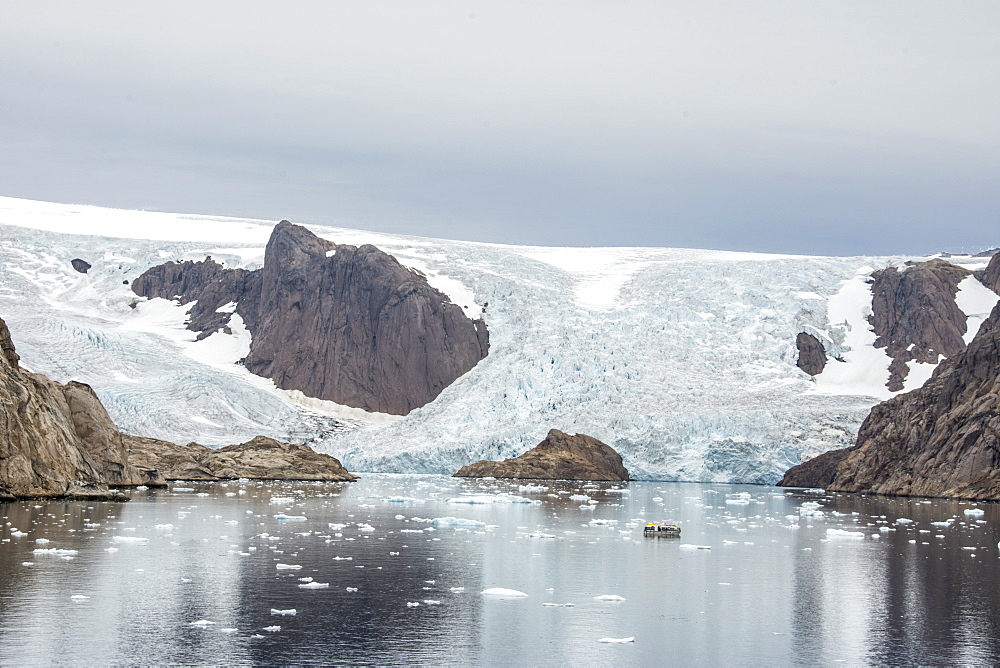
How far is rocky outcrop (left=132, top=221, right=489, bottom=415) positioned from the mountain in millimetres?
23543

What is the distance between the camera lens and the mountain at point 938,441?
1475 inches

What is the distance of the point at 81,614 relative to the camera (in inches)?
493

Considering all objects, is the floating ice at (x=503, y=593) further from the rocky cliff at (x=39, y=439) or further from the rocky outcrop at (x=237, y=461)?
the rocky outcrop at (x=237, y=461)

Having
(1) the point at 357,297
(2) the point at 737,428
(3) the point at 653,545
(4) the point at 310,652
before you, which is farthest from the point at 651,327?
(4) the point at 310,652

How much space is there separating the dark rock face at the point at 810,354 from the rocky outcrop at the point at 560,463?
1412cm

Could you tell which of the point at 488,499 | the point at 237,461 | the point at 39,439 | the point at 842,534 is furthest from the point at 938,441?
the point at 39,439

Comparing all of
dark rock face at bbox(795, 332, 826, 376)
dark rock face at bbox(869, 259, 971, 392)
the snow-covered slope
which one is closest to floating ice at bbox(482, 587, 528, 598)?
the snow-covered slope

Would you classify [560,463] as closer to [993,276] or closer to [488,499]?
[488,499]

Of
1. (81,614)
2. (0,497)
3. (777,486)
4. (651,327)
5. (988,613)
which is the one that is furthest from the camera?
(651,327)

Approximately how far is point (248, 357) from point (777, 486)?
31.9m

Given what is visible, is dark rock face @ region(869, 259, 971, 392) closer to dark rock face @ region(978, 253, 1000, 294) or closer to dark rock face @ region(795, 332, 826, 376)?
dark rock face @ region(978, 253, 1000, 294)

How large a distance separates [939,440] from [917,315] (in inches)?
931

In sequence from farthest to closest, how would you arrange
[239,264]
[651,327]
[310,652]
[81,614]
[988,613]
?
[239,264], [651,327], [988,613], [81,614], [310,652]

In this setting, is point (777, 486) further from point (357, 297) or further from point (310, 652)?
point (310, 652)
